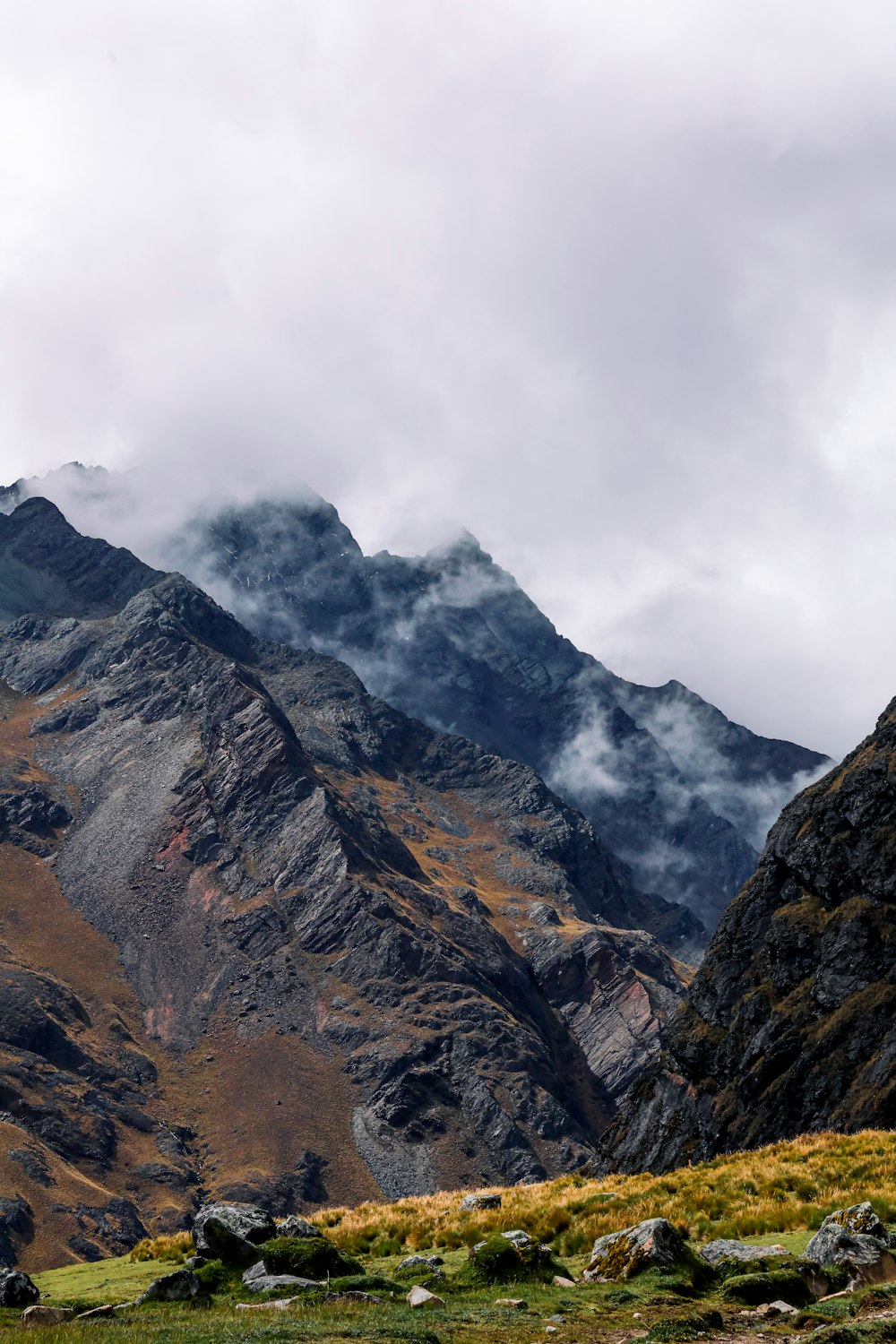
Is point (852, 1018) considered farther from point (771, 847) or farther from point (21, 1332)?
point (21, 1332)

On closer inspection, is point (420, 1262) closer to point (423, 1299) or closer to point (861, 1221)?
point (423, 1299)

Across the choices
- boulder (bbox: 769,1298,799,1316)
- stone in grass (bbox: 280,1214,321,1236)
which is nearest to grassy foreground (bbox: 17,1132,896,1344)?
boulder (bbox: 769,1298,799,1316)

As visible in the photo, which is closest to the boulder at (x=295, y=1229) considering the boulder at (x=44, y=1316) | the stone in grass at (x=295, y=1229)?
the stone in grass at (x=295, y=1229)

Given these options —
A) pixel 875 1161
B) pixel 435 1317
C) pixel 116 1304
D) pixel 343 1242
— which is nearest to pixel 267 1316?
pixel 435 1317

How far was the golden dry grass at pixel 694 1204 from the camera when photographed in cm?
2928

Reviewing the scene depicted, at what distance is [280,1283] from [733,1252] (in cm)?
994

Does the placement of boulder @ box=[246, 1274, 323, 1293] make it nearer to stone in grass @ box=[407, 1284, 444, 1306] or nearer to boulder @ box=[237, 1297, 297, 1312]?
boulder @ box=[237, 1297, 297, 1312]

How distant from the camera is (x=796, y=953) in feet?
297

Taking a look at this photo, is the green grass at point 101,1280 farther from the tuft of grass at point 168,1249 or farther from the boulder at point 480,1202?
the boulder at point 480,1202

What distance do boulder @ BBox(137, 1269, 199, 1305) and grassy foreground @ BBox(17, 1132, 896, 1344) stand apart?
3.32 ft

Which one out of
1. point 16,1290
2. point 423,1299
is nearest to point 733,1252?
point 423,1299

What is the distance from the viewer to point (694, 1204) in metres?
31.5

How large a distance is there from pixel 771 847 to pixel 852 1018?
960 inches

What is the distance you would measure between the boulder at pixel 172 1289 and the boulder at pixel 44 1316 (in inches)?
92.7
